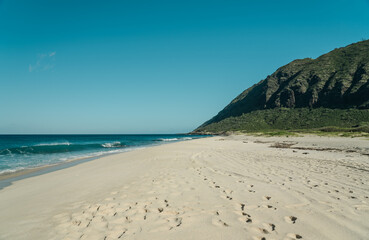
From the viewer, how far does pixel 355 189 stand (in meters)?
5.18

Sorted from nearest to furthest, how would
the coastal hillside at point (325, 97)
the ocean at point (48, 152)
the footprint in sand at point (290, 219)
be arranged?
the footprint in sand at point (290, 219) < the ocean at point (48, 152) < the coastal hillside at point (325, 97)

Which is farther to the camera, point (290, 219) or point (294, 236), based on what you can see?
point (290, 219)

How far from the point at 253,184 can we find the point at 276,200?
4.98ft

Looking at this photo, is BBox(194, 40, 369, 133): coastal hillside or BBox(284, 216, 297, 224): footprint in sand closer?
BBox(284, 216, 297, 224): footprint in sand

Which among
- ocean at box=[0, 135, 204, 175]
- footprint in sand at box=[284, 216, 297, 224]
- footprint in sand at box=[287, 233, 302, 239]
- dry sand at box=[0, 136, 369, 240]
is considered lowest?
ocean at box=[0, 135, 204, 175]

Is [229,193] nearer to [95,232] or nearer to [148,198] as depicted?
[148,198]

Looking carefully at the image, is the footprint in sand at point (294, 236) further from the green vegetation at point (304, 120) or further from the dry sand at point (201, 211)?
the green vegetation at point (304, 120)

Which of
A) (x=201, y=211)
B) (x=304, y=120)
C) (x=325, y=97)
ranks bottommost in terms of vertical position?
(x=201, y=211)

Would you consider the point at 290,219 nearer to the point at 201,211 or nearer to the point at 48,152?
the point at 201,211

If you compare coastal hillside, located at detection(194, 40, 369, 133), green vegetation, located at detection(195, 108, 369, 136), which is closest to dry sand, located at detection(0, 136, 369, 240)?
green vegetation, located at detection(195, 108, 369, 136)

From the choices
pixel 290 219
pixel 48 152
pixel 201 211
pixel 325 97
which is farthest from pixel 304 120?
pixel 201 211

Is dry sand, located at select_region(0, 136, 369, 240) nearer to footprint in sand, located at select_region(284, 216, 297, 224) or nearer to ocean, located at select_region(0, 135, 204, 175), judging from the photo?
footprint in sand, located at select_region(284, 216, 297, 224)

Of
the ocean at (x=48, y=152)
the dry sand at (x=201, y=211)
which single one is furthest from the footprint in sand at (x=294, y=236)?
the ocean at (x=48, y=152)

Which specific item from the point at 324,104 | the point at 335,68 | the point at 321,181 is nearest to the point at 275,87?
the point at 335,68
